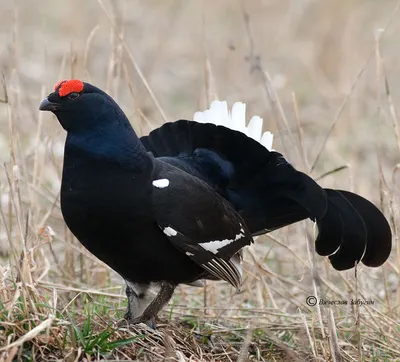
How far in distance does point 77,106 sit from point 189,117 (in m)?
4.68

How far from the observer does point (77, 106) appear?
3.62 m

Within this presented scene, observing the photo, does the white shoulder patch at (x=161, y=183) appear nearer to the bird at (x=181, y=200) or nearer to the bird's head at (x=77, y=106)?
the bird at (x=181, y=200)

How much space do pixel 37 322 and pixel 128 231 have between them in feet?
1.79

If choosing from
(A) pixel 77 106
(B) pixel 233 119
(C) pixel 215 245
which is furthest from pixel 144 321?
(B) pixel 233 119

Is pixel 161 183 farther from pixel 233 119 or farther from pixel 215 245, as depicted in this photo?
pixel 233 119

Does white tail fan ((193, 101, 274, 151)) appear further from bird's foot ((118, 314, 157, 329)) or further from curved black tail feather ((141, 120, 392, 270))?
bird's foot ((118, 314, 157, 329))

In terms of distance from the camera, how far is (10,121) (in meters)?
4.05

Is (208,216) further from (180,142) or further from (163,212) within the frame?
(180,142)

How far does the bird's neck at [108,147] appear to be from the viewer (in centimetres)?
358

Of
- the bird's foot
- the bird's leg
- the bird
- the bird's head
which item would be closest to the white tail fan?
the bird

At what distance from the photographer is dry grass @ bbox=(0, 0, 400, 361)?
11.4 feet

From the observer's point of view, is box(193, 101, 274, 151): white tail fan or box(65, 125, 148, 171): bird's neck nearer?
box(65, 125, 148, 171): bird's neck

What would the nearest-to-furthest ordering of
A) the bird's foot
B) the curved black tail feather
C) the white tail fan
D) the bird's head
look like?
1. the bird's head
2. the bird's foot
3. the curved black tail feather
4. the white tail fan

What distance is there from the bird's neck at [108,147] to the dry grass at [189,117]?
313 mm
